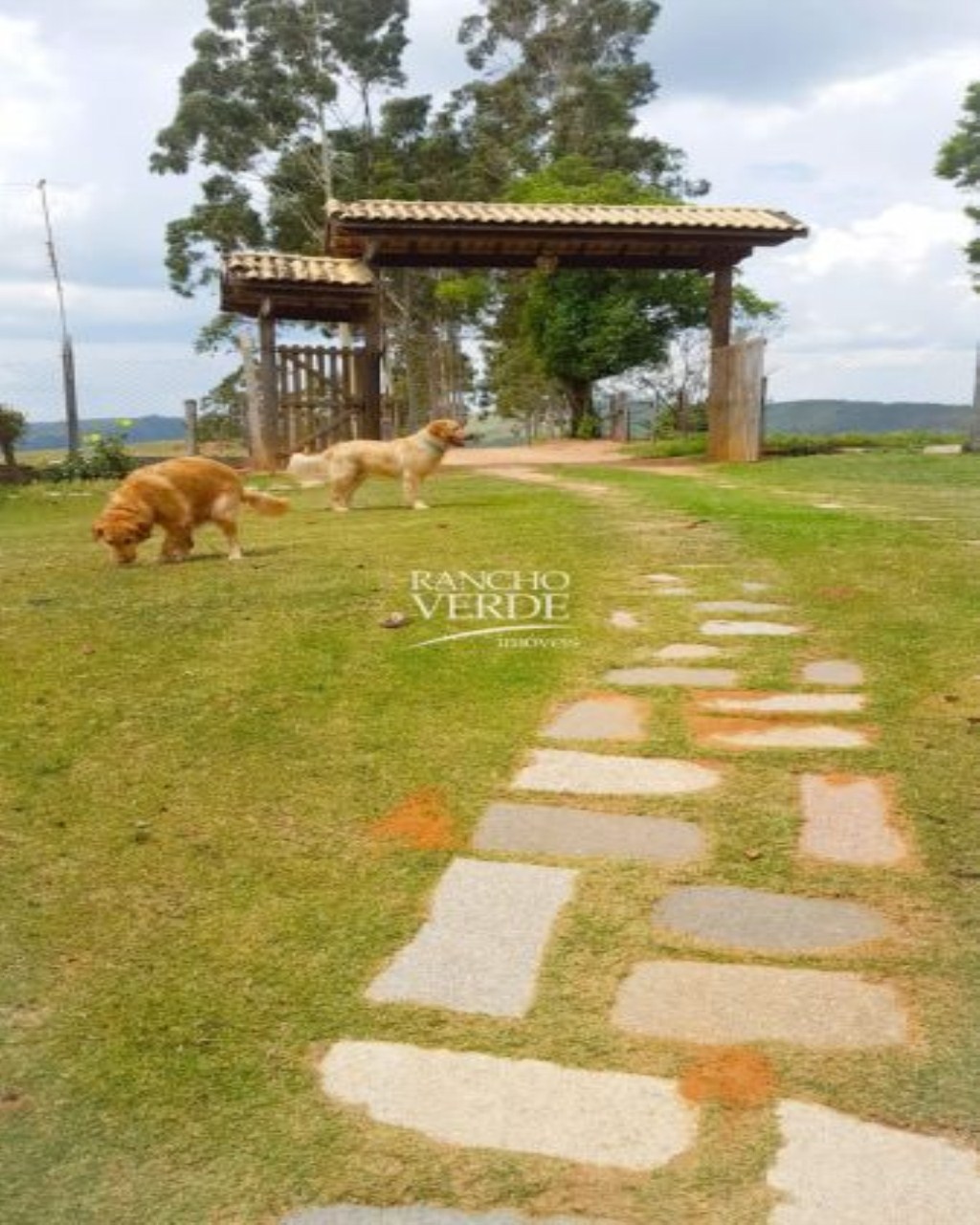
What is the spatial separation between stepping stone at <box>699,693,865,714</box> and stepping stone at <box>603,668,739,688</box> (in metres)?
0.14

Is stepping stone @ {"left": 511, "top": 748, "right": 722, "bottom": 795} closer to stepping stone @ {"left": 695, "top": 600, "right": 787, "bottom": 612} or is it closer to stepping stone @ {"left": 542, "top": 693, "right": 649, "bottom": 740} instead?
stepping stone @ {"left": 542, "top": 693, "right": 649, "bottom": 740}

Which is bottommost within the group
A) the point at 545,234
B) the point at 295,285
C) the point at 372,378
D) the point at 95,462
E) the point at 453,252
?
the point at 95,462

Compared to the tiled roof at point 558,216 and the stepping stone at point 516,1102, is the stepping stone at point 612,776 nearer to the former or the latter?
the stepping stone at point 516,1102

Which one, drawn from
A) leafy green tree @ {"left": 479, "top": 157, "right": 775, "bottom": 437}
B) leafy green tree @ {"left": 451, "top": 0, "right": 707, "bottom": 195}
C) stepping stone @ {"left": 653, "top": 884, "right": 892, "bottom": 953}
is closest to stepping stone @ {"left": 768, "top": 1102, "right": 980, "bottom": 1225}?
stepping stone @ {"left": 653, "top": 884, "right": 892, "bottom": 953}

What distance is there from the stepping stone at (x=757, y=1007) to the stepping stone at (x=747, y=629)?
2680 mm

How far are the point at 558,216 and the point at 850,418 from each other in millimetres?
9549

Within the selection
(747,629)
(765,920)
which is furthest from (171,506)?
(765,920)

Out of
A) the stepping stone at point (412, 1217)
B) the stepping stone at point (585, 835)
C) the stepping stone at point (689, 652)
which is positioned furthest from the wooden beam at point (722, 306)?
the stepping stone at point (412, 1217)

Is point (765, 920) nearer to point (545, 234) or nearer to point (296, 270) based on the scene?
point (296, 270)

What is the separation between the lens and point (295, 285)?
577 inches

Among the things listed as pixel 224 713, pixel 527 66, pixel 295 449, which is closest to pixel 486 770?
pixel 224 713

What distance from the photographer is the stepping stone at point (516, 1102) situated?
1899mm

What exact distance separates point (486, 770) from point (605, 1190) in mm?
1798

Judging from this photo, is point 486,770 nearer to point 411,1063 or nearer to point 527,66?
point 411,1063
